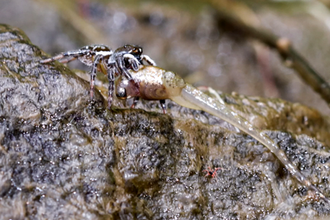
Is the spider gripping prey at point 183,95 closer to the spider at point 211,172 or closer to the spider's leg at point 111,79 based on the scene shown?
the spider's leg at point 111,79

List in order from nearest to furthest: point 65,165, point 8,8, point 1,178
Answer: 1. point 1,178
2. point 65,165
3. point 8,8

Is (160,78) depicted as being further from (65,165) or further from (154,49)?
(154,49)

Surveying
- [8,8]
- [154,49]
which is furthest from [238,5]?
[8,8]

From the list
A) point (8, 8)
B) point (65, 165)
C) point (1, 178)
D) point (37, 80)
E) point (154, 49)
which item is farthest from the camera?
point (154, 49)

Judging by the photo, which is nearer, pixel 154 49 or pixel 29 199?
pixel 29 199

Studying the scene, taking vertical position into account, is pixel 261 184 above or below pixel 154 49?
below

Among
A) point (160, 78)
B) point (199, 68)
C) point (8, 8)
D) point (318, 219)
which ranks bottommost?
point (318, 219)

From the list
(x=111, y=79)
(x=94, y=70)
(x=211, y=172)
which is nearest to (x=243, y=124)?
(x=211, y=172)

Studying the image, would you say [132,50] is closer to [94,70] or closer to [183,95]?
[94,70]
